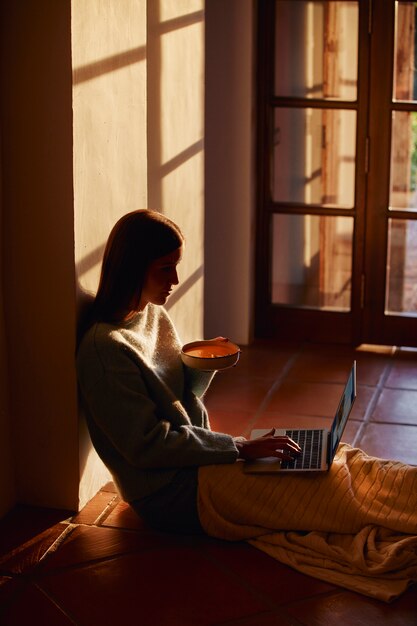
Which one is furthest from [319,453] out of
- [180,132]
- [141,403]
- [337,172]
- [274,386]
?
[337,172]

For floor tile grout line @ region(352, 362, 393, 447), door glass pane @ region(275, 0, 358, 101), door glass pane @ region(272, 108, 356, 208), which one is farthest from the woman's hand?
door glass pane @ region(275, 0, 358, 101)

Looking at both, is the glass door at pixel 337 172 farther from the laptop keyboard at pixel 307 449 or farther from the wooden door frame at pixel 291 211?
the laptop keyboard at pixel 307 449

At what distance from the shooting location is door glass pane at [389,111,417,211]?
5.09m

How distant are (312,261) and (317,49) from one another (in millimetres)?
1027

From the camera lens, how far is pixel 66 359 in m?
3.22

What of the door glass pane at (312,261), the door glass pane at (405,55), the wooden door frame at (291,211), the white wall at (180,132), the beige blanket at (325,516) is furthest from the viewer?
the door glass pane at (312,261)

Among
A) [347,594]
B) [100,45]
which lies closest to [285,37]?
[100,45]

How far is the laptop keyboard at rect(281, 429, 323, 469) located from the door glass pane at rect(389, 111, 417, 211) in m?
2.05

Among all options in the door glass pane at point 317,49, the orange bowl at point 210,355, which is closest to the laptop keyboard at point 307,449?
the orange bowl at point 210,355

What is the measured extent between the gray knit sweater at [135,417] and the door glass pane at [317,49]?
223 cm

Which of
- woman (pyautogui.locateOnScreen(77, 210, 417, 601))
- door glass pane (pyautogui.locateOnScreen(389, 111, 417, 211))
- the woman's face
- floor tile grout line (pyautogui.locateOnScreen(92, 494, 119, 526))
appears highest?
door glass pane (pyautogui.locateOnScreen(389, 111, 417, 211))

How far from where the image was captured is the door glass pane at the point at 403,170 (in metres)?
5.09

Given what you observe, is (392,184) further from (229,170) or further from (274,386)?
(274,386)

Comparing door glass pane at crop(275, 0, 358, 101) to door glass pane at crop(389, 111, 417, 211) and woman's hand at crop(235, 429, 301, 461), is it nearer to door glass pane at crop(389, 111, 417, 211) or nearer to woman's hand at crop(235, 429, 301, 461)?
door glass pane at crop(389, 111, 417, 211)
